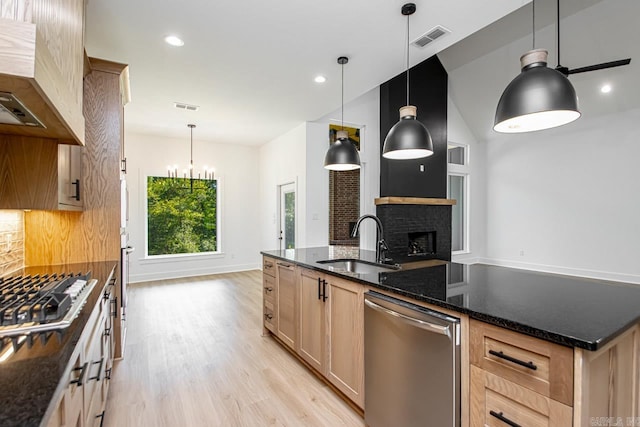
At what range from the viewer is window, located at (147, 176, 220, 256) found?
634 centimetres

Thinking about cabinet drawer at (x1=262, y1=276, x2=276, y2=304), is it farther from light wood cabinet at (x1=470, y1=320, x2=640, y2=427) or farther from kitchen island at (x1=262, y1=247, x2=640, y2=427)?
light wood cabinet at (x1=470, y1=320, x2=640, y2=427)

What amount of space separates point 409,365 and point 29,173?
97.1 inches

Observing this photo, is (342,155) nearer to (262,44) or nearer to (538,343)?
(262,44)

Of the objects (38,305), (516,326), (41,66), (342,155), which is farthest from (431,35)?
(38,305)

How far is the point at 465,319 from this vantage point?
134 cm

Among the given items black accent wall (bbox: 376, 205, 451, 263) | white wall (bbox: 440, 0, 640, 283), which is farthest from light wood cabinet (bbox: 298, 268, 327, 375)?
white wall (bbox: 440, 0, 640, 283)

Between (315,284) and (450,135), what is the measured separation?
254 inches

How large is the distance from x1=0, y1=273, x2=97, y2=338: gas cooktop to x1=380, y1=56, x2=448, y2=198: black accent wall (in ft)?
14.9

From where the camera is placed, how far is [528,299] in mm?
1435

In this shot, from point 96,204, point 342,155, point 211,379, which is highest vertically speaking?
point 342,155

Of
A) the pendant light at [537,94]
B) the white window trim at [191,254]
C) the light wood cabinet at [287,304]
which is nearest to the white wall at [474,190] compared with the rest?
the white window trim at [191,254]

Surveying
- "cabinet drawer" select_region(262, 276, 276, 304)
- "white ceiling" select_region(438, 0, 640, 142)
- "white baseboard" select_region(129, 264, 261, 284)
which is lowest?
"white baseboard" select_region(129, 264, 261, 284)

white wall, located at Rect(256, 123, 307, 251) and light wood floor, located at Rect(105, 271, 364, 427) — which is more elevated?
white wall, located at Rect(256, 123, 307, 251)

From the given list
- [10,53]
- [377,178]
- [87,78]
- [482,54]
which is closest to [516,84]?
[10,53]
